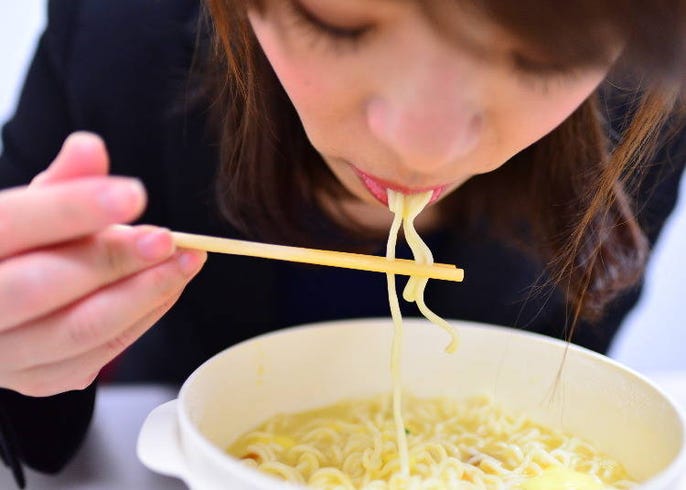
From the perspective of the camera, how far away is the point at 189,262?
683 mm

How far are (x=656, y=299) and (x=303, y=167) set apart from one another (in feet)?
6.41

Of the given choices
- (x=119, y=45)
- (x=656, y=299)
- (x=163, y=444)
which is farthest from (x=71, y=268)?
(x=656, y=299)

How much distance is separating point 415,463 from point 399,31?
554 millimetres

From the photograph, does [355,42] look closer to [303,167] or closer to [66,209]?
[66,209]

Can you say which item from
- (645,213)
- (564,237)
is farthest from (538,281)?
(645,213)

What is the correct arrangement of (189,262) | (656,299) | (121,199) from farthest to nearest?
(656,299) < (189,262) < (121,199)

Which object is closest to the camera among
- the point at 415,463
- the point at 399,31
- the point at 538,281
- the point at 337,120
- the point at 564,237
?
the point at 399,31

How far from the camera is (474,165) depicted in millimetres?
724

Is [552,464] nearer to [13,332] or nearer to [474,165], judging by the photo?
[474,165]

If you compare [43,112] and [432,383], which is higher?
[43,112]

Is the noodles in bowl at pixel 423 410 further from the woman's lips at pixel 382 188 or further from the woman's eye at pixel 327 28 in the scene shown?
the woman's eye at pixel 327 28

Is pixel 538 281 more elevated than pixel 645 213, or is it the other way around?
pixel 645 213

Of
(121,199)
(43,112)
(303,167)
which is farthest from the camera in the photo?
(43,112)

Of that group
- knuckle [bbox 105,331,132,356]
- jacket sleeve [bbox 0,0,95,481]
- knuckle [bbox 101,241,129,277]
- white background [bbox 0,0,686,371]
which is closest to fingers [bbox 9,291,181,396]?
knuckle [bbox 105,331,132,356]
